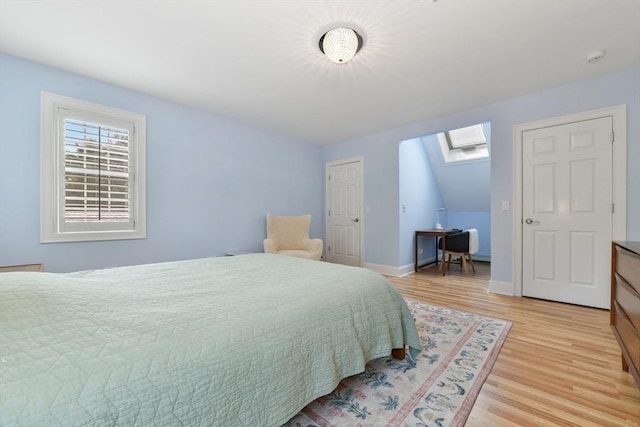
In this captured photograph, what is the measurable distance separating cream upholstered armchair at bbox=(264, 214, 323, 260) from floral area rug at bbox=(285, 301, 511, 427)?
2.14 m

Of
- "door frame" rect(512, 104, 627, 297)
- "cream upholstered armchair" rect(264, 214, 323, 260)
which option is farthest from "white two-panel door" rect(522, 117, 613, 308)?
"cream upholstered armchair" rect(264, 214, 323, 260)

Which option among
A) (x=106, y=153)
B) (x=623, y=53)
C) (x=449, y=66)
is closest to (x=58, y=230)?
(x=106, y=153)

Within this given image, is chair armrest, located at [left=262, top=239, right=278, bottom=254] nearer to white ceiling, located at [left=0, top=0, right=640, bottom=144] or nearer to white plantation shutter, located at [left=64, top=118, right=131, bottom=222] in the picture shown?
white plantation shutter, located at [left=64, top=118, right=131, bottom=222]

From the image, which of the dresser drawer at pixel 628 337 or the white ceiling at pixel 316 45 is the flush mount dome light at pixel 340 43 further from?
the dresser drawer at pixel 628 337

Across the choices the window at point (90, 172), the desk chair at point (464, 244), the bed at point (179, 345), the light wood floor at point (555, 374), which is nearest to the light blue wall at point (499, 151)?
the light wood floor at point (555, 374)

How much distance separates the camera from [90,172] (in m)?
2.70

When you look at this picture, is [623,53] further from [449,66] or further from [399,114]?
[399,114]

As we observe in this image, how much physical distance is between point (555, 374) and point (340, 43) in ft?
8.58

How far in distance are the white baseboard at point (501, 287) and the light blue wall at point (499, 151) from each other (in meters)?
0.05

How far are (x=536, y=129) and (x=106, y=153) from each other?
15.7ft

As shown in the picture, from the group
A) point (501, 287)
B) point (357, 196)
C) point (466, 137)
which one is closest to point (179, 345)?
point (501, 287)

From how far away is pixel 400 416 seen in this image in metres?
1.27

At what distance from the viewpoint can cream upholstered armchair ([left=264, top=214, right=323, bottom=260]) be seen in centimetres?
397

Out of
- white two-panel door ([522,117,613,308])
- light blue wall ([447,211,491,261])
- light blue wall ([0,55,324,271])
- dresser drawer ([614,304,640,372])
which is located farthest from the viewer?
light blue wall ([447,211,491,261])
